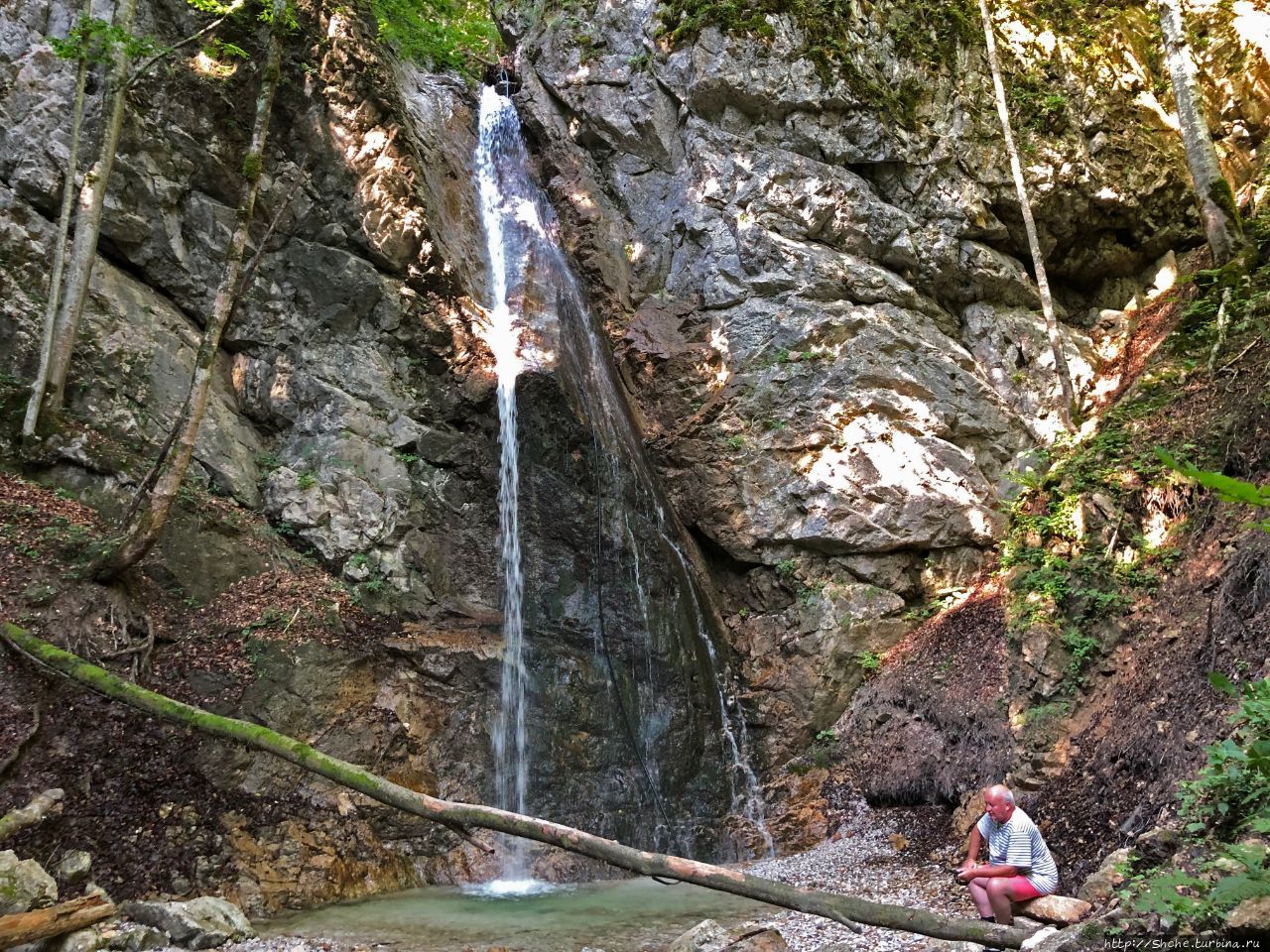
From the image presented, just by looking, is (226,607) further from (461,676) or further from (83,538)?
(461,676)

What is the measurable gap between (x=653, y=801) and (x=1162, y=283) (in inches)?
497

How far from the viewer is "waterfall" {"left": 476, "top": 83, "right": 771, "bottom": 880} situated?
8711mm

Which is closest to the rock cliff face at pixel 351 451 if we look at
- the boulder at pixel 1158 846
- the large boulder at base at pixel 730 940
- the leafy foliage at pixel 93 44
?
the leafy foliage at pixel 93 44

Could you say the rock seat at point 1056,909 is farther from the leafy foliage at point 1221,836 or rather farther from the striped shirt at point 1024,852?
the leafy foliage at point 1221,836

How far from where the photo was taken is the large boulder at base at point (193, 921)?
199 inches

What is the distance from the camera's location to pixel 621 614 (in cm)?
983

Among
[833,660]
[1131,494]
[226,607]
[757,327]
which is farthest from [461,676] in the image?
[1131,494]

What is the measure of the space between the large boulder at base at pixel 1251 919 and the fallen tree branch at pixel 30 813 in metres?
7.02

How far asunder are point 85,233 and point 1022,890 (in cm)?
1084

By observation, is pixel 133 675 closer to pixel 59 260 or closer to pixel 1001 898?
pixel 59 260

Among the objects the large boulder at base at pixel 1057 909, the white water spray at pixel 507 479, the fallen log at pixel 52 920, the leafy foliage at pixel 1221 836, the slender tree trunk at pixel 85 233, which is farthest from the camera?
the white water spray at pixel 507 479

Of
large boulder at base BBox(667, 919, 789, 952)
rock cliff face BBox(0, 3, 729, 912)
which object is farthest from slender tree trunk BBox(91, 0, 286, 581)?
large boulder at base BBox(667, 919, 789, 952)

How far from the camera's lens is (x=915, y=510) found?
10797mm

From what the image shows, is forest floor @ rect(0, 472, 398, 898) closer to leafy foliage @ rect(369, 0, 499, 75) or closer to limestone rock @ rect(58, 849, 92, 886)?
limestone rock @ rect(58, 849, 92, 886)
